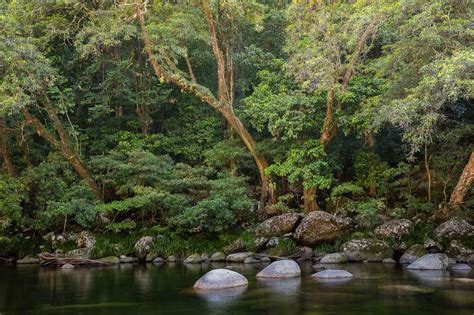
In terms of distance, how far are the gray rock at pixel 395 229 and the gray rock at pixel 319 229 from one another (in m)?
1.02

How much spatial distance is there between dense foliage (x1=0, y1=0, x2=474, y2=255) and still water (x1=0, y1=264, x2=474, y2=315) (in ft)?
11.4

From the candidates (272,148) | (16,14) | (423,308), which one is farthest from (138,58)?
(423,308)

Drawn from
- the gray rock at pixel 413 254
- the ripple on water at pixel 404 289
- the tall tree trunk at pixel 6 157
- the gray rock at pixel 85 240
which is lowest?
the ripple on water at pixel 404 289

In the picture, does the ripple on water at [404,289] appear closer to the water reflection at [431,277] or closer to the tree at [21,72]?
the water reflection at [431,277]

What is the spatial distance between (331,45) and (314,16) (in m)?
1.59

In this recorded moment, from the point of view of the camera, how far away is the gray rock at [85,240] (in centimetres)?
1662

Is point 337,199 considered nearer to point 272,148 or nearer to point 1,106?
point 272,148

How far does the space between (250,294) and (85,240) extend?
28.9ft

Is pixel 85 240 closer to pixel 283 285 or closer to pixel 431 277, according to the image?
pixel 283 285

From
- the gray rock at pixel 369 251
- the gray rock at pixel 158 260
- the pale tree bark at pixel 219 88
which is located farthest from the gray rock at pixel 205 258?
the gray rock at pixel 369 251

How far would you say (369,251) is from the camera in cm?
1457

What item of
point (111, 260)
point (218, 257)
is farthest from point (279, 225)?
point (111, 260)

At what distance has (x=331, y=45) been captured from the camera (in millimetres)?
15109

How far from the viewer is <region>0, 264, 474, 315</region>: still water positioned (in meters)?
8.46
